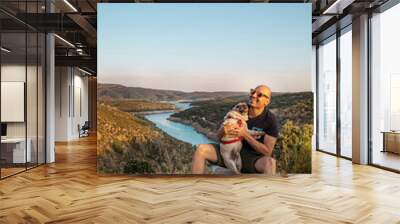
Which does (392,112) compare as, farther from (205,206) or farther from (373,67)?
(205,206)

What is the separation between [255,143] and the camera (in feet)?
21.9

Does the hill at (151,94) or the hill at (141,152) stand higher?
the hill at (151,94)

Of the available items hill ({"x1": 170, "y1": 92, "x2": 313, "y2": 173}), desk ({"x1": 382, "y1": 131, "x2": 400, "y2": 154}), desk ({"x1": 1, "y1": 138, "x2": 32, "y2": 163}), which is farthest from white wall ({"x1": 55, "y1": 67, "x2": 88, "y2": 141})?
desk ({"x1": 382, "y1": 131, "x2": 400, "y2": 154})

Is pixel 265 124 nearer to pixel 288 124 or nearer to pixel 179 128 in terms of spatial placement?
pixel 288 124

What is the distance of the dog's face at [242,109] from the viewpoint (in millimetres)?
6762

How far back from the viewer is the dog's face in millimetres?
6762

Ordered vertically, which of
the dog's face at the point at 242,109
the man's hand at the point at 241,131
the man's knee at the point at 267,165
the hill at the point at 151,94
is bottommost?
the man's knee at the point at 267,165

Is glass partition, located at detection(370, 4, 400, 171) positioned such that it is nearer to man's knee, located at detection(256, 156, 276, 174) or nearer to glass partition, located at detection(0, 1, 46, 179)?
man's knee, located at detection(256, 156, 276, 174)

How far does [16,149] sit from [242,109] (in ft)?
13.4

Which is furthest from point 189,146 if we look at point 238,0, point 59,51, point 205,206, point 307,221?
point 59,51

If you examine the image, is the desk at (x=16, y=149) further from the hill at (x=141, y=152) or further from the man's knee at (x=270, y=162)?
the man's knee at (x=270, y=162)

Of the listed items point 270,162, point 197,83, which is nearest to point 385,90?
point 270,162

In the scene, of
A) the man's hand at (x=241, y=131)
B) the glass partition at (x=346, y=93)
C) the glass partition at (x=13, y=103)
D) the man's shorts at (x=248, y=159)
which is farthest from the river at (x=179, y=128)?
the glass partition at (x=346, y=93)

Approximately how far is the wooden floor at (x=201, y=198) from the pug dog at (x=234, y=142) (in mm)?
277
